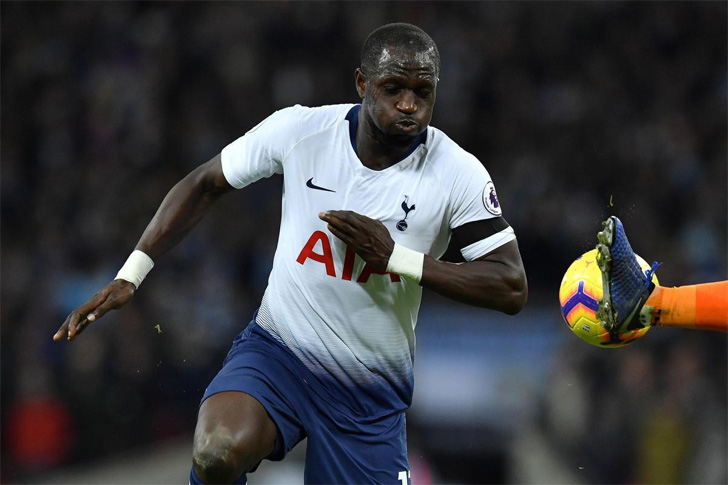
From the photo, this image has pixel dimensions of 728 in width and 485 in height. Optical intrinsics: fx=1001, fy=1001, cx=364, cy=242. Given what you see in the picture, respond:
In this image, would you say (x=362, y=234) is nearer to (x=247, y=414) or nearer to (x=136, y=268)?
(x=247, y=414)

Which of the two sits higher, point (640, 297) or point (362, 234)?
point (362, 234)

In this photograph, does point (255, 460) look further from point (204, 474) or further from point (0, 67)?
point (0, 67)

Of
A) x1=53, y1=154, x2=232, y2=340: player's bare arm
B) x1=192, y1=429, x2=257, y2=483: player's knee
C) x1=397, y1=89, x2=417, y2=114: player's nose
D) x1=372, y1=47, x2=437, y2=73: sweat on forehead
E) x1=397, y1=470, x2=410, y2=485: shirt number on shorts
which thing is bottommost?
x1=397, y1=470, x2=410, y2=485: shirt number on shorts

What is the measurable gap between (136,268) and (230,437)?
1125mm

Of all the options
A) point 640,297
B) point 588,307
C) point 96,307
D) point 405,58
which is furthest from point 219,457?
point 640,297

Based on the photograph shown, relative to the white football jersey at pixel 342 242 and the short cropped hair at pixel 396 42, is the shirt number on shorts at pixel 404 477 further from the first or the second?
the short cropped hair at pixel 396 42

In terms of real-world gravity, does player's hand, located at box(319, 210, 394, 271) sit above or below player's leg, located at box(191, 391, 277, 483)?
above

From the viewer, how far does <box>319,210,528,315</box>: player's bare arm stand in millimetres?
4418

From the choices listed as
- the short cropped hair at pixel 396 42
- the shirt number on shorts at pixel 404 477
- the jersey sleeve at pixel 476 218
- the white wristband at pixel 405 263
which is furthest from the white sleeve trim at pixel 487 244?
the shirt number on shorts at pixel 404 477

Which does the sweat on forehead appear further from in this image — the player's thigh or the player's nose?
the player's thigh

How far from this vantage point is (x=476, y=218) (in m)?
4.68

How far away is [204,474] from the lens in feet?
13.8

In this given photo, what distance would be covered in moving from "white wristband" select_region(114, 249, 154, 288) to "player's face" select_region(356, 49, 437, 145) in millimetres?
1333

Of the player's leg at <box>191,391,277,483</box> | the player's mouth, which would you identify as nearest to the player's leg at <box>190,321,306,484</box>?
the player's leg at <box>191,391,277,483</box>
